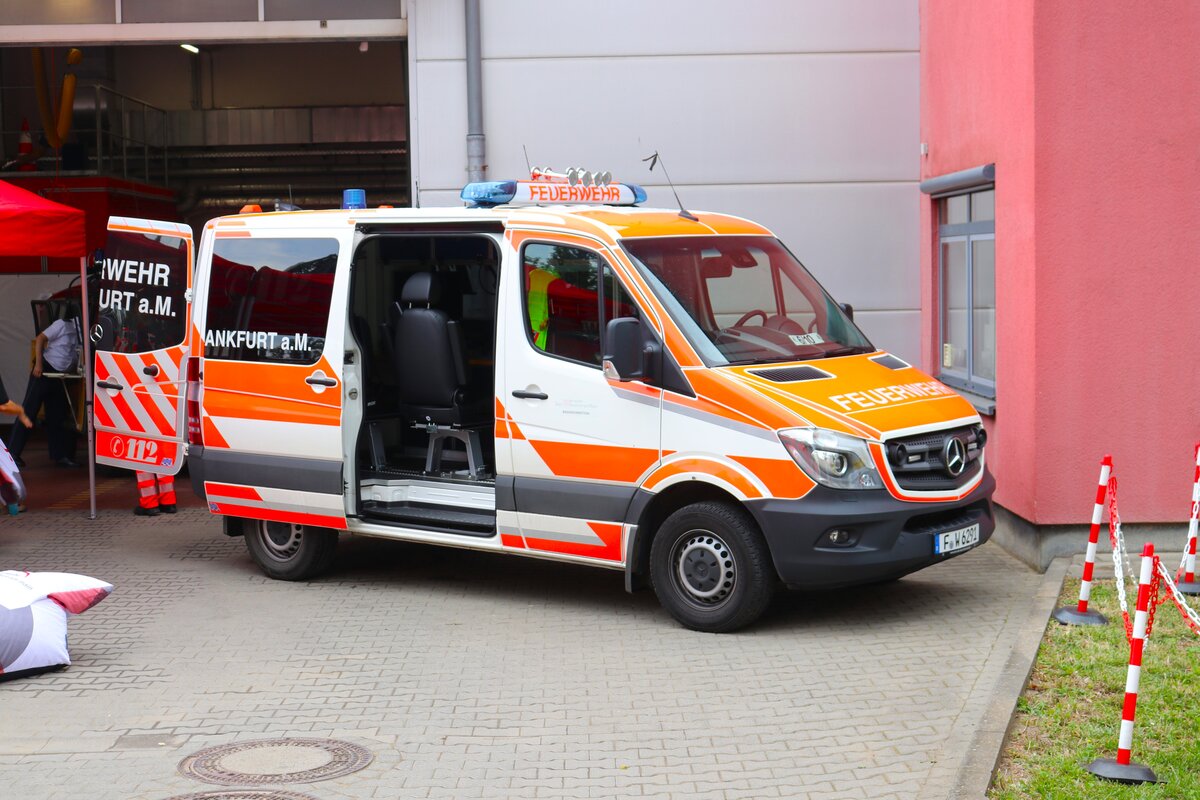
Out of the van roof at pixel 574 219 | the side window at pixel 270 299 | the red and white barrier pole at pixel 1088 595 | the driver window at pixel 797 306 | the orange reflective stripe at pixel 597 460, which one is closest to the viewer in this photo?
the red and white barrier pole at pixel 1088 595

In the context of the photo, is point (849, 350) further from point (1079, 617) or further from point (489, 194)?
point (489, 194)

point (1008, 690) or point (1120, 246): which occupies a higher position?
point (1120, 246)

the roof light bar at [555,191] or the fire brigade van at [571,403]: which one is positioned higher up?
the roof light bar at [555,191]

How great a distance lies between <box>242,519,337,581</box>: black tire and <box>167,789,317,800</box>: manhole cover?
13.8 feet

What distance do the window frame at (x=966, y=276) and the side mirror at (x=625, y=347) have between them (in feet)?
12.4

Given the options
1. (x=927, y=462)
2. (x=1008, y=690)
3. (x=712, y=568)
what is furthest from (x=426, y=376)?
(x=1008, y=690)

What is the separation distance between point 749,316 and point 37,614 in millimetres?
4289

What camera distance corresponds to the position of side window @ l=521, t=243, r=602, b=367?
8.78 m

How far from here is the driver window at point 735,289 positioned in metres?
8.85

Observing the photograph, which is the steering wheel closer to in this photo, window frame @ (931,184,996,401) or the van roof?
the van roof

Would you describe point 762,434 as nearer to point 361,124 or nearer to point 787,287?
point 787,287

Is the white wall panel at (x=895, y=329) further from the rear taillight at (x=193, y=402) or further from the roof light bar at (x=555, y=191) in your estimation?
the rear taillight at (x=193, y=402)

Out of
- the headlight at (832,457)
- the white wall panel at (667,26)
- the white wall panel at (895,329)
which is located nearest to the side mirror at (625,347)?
the headlight at (832,457)

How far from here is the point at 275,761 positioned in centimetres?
634
